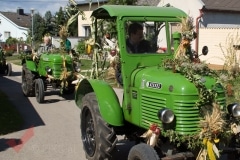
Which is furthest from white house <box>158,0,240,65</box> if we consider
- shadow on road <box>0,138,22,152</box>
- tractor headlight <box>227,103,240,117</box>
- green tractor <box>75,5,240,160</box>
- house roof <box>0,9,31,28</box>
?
house roof <box>0,9,31,28</box>

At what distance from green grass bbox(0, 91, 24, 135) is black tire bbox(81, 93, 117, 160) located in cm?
229

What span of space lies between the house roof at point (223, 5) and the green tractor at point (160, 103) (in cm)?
1577

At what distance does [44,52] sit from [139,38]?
685 centimetres

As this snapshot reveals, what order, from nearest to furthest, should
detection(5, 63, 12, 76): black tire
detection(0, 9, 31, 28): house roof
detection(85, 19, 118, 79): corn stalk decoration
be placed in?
detection(85, 19, 118, 79): corn stalk decoration, detection(5, 63, 12, 76): black tire, detection(0, 9, 31, 28): house roof

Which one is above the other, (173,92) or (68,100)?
(173,92)

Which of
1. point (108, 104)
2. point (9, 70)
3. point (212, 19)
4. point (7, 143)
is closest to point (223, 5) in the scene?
point (212, 19)

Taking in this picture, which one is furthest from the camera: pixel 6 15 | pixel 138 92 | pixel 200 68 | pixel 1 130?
pixel 6 15

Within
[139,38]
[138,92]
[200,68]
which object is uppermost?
[139,38]

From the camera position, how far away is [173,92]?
431 cm

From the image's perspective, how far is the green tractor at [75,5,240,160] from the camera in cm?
423

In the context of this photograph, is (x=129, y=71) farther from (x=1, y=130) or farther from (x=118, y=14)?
(x=1, y=130)

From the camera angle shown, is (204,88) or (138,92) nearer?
(204,88)

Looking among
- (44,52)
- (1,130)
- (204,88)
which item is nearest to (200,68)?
(204,88)

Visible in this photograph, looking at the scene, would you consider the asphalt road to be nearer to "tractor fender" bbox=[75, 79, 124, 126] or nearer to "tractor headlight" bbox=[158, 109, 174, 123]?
"tractor fender" bbox=[75, 79, 124, 126]
